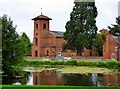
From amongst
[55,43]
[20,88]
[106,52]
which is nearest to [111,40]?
[106,52]

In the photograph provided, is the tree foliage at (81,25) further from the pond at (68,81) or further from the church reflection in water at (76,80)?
the pond at (68,81)

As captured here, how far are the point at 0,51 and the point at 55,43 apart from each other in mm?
55003

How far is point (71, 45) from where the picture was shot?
63.9 m

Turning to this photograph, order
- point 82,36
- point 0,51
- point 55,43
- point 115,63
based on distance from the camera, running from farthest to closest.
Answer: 1. point 55,43
2. point 82,36
3. point 115,63
4. point 0,51

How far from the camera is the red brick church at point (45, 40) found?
80.7m

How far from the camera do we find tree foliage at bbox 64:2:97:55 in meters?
62.3

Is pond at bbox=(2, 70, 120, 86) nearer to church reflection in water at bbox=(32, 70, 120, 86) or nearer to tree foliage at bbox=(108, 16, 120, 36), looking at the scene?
church reflection in water at bbox=(32, 70, 120, 86)

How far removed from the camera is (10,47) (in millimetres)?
26906

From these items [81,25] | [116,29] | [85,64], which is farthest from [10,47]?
[116,29]

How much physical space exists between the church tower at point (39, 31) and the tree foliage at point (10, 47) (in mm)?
53116

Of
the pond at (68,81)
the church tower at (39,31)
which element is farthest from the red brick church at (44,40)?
the pond at (68,81)

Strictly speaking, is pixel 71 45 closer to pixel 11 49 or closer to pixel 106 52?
pixel 106 52

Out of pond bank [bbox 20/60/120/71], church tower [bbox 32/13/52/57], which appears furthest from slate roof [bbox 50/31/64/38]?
pond bank [bbox 20/60/120/71]

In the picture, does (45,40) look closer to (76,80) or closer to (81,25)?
(81,25)
